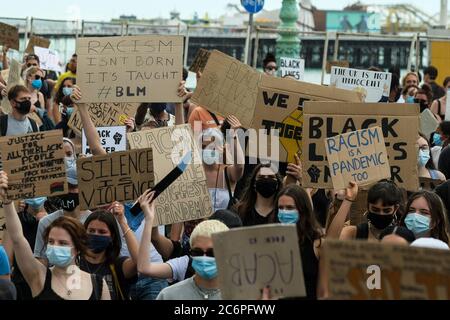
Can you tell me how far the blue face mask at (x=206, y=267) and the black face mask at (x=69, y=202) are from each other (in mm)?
2133

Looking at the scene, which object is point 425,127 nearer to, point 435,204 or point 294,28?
point 435,204

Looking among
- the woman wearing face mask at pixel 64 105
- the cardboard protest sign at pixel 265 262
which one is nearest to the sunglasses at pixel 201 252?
the cardboard protest sign at pixel 265 262

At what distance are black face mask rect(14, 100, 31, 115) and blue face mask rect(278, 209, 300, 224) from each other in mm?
3878

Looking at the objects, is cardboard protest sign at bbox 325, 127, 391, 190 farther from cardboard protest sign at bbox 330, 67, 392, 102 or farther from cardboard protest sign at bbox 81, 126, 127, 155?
cardboard protest sign at bbox 330, 67, 392, 102

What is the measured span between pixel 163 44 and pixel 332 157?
2170mm

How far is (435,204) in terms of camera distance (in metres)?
7.79

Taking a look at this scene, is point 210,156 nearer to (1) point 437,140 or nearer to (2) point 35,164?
(2) point 35,164

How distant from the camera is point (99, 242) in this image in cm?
733

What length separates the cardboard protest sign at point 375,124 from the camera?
29.6 ft

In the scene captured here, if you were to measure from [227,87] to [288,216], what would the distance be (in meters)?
3.01

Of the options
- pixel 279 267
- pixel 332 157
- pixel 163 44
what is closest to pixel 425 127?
pixel 163 44

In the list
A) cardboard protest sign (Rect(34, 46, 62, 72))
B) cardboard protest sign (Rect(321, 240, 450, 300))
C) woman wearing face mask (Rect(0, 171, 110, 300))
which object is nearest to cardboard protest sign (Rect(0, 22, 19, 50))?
cardboard protest sign (Rect(34, 46, 62, 72))

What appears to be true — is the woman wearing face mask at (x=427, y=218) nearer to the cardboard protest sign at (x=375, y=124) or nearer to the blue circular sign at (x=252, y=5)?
the cardboard protest sign at (x=375, y=124)

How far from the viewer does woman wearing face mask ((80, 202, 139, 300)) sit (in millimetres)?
7258
